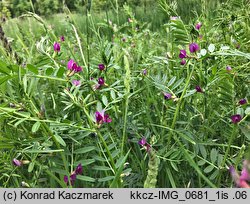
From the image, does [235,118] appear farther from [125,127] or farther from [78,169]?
[78,169]

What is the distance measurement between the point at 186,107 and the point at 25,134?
15.9 inches

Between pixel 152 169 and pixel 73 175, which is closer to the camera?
pixel 152 169

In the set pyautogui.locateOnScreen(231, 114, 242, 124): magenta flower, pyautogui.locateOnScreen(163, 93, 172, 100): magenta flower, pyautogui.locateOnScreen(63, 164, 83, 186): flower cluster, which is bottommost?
pyautogui.locateOnScreen(63, 164, 83, 186): flower cluster

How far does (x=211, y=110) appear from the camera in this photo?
1.00 metres

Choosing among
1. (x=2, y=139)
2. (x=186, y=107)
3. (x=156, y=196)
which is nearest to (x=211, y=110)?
(x=186, y=107)

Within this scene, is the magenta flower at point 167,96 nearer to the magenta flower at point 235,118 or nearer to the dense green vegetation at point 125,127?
the dense green vegetation at point 125,127

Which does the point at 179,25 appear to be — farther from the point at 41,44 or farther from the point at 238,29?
the point at 41,44

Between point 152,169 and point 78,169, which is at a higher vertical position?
point 152,169

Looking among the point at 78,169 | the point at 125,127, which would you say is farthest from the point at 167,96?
the point at 78,169

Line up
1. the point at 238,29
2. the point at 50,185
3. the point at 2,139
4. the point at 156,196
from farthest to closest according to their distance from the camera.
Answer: the point at 238,29
the point at 50,185
the point at 2,139
the point at 156,196

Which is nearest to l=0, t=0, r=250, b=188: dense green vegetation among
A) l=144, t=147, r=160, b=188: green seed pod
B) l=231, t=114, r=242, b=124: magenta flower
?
l=231, t=114, r=242, b=124: magenta flower

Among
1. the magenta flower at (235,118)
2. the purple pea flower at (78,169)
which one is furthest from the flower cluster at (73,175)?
the magenta flower at (235,118)

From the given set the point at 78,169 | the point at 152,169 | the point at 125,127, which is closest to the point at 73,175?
the point at 78,169

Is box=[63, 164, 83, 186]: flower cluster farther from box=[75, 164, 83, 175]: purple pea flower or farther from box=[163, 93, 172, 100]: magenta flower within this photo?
box=[163, 93, 172, 100]: magenta flower
